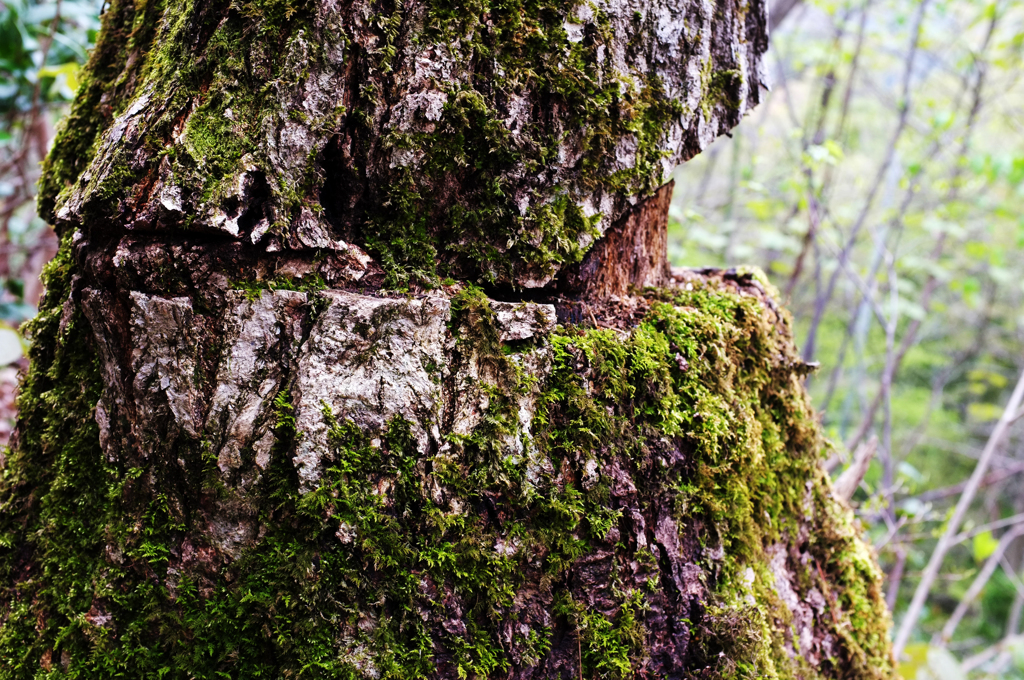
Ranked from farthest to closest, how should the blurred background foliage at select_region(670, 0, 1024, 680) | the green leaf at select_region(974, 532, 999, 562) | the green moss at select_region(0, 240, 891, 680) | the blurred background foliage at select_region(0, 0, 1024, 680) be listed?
the blurred background foliage at select_region(670, 0, 1024, 680)
the green leaf at select_region(974, 532, 999, 562)
the blurred background foliage at select_region(0, 0, 1024, 680)
the green moss at select_region(0, 240, 891, 680)

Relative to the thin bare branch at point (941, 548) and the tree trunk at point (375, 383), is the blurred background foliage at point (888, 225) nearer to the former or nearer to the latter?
the thin bare branch at point (941, 548)

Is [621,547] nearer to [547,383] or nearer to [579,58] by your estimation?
[547,383]

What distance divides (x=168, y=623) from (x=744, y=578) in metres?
1.04

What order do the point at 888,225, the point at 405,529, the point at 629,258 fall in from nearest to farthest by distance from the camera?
the point at 405,529
the point at 629,258
the point at 888,225

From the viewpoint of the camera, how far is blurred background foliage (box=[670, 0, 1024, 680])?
3838mm

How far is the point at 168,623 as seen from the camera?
36.7 inches

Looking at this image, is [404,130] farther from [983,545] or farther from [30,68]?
[983,545]

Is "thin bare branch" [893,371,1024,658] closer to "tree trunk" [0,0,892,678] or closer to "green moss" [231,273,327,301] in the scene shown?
"tree trunk" [0,0,892,678]

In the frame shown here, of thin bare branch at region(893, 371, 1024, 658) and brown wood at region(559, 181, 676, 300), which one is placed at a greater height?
brown wood at region(559, 181, 676, 300)

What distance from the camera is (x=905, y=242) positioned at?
252 inches

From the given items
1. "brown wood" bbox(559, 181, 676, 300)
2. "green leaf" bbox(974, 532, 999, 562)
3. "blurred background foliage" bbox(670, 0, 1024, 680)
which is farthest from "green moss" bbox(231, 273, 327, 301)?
"green leaf" bbox(974, 532, 999, 562)

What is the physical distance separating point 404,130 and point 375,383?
0.43 meters

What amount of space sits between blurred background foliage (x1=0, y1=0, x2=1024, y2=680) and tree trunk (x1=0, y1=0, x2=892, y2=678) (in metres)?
0.94

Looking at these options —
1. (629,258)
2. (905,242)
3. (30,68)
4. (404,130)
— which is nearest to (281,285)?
(404,130)
